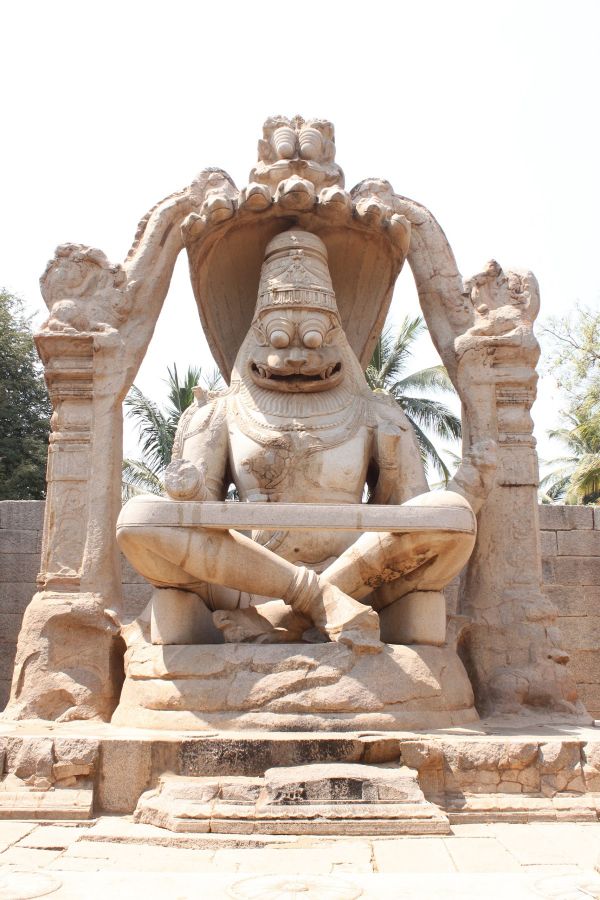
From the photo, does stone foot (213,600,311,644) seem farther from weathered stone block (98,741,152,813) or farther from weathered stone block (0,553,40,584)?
weathered stone block (0,553,40,584)

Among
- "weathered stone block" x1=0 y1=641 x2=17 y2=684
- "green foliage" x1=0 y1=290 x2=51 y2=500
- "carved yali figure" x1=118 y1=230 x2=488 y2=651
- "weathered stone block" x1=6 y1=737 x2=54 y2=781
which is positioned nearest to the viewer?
"weathered stone block" x1=6 y1=737 x2=54 y2=781

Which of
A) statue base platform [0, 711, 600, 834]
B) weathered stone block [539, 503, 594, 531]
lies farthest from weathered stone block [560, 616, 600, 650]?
statue base platform [0, 711, 600, 834]

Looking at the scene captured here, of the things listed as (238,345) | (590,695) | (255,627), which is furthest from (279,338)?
(590,695)

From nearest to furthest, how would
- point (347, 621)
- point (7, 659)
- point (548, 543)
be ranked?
point (347, 621)
point (7, 659)
point (548, 543)

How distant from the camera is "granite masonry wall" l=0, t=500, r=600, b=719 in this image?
6891 mm

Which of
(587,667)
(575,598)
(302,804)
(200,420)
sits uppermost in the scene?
(200,420)

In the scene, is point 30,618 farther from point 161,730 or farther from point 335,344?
point 335,344

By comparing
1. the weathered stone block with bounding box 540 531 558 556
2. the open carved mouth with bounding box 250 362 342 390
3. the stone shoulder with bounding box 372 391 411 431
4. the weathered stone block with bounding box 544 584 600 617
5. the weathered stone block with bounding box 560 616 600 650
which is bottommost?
the weathered stone block with bounding box 560 616 600 650

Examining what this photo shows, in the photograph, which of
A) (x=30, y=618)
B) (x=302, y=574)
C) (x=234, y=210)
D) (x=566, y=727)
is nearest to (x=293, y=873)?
(x=302, y=574)

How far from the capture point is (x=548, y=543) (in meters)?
7.23

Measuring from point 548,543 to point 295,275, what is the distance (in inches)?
123

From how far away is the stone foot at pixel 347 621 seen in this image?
14.1ft

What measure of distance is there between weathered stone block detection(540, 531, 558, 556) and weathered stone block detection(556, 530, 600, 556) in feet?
0.12

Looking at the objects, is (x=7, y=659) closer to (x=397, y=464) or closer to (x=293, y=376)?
(x=293, y=376)
